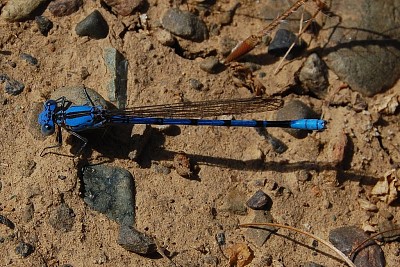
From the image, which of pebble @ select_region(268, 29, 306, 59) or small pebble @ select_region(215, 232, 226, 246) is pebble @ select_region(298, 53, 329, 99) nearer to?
pebble @ select_region(268, 29, 306, 59)

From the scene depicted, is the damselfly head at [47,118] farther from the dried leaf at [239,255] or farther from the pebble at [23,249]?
the dried leaf at [239,255]

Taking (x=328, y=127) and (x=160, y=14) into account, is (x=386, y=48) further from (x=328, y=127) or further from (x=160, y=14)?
(x=160, y=14)

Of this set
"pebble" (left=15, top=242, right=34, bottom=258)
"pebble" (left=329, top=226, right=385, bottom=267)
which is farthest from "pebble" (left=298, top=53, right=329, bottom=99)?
"pebble" (left=15, top=242, right=34, bottom=258)

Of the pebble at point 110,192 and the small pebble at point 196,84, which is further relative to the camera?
the small pebble at point 196,84

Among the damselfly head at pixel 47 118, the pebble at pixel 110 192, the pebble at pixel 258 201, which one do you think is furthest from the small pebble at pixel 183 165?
the damselfly head at pixel 47 118

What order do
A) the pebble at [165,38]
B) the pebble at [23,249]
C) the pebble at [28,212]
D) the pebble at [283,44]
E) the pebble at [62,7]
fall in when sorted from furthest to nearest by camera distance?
1. the pebble at [283,44]
2. the pebble at [165,38]
3. the pebble at [62,7]
4. the pebble at [28,212]
5. the pebble at [23,249]

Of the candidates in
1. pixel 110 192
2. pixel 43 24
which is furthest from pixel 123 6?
pixel 110 192

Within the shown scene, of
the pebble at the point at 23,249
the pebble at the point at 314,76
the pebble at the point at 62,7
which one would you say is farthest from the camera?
the pebble at the point at 314,76
